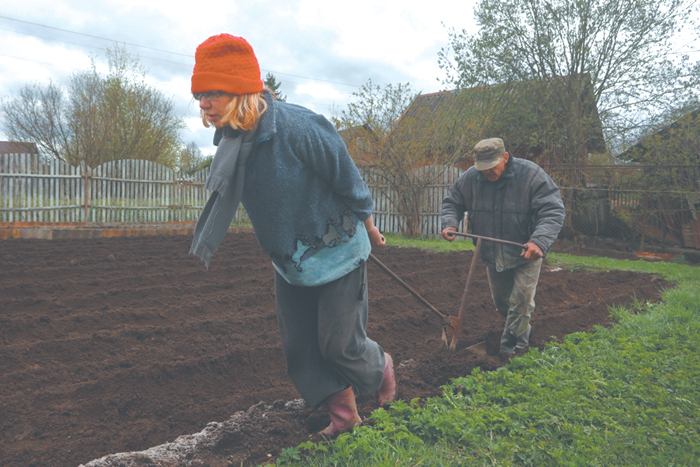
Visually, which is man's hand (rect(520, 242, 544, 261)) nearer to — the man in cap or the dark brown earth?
the man in cap

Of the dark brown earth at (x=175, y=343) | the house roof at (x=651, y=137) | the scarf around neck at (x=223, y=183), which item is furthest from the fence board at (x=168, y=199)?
the scarf around neck at (x=223, y=183)

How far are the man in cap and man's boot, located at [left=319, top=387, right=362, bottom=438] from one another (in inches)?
66.4

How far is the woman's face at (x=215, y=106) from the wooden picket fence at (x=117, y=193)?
39.9ft

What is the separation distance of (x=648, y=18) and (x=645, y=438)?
14.0m

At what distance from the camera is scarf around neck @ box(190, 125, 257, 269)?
2078mm

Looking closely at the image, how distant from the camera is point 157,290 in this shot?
5902 mm

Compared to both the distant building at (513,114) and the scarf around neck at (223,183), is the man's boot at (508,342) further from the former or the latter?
the distant building at (513,114)

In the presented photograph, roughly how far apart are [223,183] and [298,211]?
1.11 ft

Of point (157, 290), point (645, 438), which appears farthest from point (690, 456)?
point (157, 290)

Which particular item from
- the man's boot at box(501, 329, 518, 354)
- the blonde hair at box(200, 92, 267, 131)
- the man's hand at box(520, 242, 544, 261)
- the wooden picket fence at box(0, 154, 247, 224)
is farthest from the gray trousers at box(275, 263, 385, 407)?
the wooden picket fence at box(0, 154, 247, 224)

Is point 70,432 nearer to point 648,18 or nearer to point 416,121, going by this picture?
point 416,121

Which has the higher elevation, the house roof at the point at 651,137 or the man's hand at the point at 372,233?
the house roof at the point at 651,137

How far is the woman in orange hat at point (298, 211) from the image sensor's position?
207cm

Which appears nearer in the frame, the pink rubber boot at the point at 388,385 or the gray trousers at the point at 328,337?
the gray trousers at the point at 328,337
